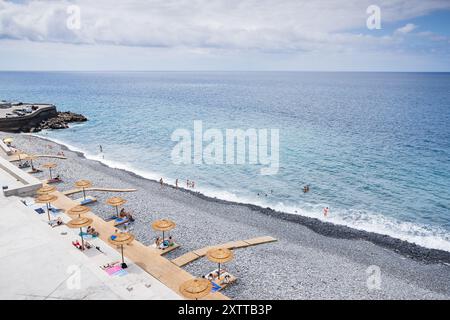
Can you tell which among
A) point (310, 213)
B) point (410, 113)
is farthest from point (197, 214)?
point (410, 113)

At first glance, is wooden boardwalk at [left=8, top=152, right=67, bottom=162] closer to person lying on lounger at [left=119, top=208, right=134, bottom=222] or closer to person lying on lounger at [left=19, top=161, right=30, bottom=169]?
person lying on lounger at [left=19, top=161, right=30, bottom=169]

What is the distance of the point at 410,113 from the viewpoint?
101 metres

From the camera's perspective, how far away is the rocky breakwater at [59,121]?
242 ft

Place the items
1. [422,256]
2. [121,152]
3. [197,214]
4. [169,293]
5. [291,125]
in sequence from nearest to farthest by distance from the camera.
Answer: [169,293], [422,256], [197,214], [121,152], [291,125]

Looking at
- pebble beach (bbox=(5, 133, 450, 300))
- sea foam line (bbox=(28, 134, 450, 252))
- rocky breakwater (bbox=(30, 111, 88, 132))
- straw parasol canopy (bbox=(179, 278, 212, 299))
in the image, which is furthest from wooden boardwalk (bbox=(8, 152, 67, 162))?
straw parasol canopy (bbox=(179, 278, 212, 299))

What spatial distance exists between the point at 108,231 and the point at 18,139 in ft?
150

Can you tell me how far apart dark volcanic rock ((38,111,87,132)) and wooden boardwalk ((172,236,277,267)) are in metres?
63.6

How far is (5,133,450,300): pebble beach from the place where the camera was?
19234 millimetres

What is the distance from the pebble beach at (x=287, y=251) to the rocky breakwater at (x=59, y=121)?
42.3 m

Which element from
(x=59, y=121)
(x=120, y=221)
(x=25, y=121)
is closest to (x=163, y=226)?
(x=120, y=221)

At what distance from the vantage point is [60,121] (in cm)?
7838

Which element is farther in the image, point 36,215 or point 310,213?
point 310,213

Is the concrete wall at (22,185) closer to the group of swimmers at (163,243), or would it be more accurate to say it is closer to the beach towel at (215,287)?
the group of swimmers at (163,243)

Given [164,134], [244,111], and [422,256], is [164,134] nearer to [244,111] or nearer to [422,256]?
[244,111]
